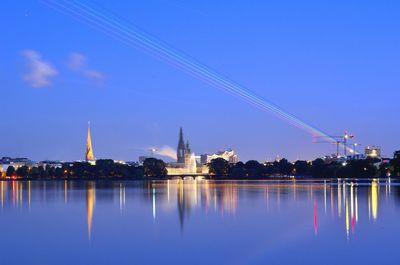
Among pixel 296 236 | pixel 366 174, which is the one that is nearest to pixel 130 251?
pixel 296 236

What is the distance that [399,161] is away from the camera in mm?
144625

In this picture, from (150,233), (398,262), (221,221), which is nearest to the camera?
(398,262)

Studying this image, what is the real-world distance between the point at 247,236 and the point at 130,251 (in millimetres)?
5969

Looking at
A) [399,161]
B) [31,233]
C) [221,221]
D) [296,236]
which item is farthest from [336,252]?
[399,161]

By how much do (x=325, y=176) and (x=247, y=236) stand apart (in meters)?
161

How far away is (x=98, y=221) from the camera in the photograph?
34.5 meters

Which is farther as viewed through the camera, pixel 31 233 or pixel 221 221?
pixel 221 221

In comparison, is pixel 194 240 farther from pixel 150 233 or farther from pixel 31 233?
pixel 31 233

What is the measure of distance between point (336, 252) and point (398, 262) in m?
2.51

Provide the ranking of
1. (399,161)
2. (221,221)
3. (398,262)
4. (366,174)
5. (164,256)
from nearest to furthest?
1. (398,262)
2. (164,256)
3. (221,221)
4. (399,161)
5. (366,174)

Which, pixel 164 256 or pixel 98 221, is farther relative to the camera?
pixel 98 221

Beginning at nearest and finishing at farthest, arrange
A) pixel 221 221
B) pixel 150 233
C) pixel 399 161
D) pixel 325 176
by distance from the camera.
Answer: pixel 150 233 → pixel 221 221 → pixel 399 161 → pixel 325 176

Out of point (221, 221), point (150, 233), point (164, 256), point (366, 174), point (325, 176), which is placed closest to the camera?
point (164, 256)

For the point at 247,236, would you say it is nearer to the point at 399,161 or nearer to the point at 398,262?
the point at 398,262
